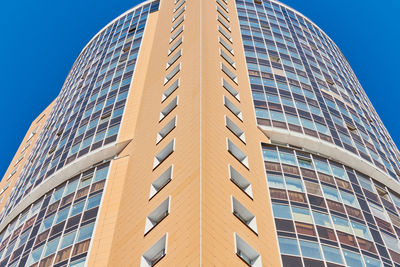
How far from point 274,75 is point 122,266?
26.2 m

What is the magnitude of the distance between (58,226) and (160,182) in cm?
939

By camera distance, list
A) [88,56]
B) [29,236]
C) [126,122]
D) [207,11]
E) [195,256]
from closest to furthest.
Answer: [195,256], [29,236], [126,122], [207,11], [88,56]

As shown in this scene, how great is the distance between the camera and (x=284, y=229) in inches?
1179

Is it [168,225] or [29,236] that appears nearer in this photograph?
[168,225]

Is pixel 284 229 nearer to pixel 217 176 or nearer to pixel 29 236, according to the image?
pixel 217 176

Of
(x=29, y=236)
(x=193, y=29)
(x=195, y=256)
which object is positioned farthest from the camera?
(x=193, y=29)

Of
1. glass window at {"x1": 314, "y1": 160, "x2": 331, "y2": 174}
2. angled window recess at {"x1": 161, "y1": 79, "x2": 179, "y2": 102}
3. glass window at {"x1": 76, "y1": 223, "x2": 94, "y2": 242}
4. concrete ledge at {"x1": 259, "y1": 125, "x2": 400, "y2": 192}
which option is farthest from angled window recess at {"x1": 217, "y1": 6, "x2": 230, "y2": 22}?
glass window at {"x1": 76, "y1": 223, "x2": 94, "y2": 242}

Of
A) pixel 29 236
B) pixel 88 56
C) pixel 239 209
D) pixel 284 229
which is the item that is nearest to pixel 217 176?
pixel 239 209

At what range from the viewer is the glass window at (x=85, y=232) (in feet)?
105

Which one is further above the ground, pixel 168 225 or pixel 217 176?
pixel 217 176

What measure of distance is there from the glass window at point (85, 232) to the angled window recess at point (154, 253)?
841cm

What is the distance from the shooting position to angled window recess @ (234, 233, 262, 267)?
23.8 meters

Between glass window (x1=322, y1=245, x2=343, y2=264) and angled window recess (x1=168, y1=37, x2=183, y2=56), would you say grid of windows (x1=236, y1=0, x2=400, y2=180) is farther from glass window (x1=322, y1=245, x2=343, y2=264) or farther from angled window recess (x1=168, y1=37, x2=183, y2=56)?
glass window (x1=322, y1=245, x2=343, y2=264)

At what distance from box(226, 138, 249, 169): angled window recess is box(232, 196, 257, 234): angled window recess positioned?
475cm
